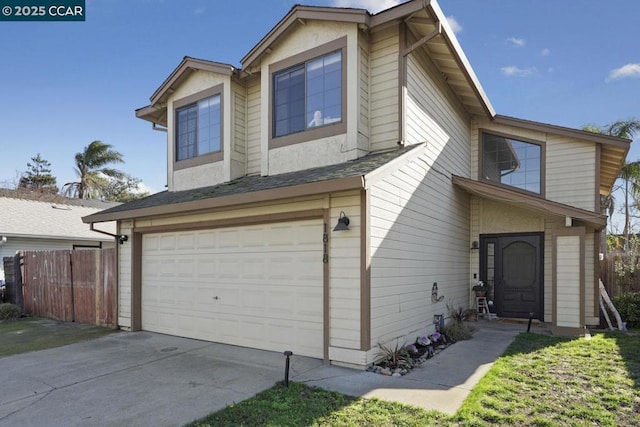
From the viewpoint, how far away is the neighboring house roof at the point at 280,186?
565 cm

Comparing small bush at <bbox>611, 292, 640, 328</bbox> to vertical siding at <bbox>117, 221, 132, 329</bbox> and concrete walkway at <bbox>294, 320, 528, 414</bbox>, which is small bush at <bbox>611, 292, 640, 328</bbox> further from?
vertical siding at <bbox>117, 221, 132, 329</bbox>

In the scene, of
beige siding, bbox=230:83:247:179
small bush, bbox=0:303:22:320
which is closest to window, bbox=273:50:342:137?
beige siding, bbox=230:83:247:179

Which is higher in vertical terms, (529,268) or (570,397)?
(529,268)

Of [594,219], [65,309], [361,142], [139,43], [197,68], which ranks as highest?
[139,43]

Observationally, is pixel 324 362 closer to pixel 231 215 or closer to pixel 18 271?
pixel 231 215

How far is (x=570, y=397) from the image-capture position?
453cm

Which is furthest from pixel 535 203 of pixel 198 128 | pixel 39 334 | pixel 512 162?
pixel 39 334

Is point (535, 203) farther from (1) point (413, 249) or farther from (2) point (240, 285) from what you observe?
(2) point (240, 285)

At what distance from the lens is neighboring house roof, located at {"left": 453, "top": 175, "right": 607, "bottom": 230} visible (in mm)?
7852

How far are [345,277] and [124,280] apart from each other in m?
6.05

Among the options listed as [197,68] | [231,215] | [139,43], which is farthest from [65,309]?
[139,43]

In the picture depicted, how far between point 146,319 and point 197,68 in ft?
19.0

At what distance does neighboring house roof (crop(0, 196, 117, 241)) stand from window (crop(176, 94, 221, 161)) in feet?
30.9

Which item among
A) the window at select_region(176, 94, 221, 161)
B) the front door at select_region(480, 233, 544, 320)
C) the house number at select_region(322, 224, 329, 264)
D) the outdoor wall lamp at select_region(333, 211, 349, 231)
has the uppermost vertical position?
the window at select_region(176, 94, 221, 161)
